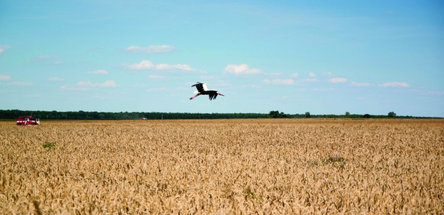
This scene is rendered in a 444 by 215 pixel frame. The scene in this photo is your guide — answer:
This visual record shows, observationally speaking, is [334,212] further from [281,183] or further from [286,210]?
[281,183]

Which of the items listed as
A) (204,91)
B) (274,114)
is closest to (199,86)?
(204,91)

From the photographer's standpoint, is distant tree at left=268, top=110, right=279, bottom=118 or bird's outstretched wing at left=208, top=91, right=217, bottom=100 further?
distant tree at left=268, top=110, right=279, bottom=118

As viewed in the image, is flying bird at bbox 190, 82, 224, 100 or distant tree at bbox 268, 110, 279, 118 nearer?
flying bird at bbox 190, 82, 224, 100

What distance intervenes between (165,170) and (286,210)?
3.54 meters

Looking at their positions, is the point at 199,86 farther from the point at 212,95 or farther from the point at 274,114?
the point at 274,114

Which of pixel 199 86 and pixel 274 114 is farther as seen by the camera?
pixel 274 114

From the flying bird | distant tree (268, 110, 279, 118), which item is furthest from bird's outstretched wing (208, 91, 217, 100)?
distant tree (268, 110, 279, 118)

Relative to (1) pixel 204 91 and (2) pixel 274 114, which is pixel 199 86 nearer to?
(1) pixel 204 91

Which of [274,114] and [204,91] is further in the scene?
[274,114]

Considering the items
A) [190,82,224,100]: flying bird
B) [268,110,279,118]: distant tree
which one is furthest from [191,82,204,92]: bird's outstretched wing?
[268,110,279,118]: distant tree

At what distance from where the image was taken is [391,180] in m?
7.34

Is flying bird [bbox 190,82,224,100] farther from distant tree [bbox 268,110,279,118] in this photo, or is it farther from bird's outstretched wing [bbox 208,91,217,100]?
distant tree [bbox 268,110,279,118]

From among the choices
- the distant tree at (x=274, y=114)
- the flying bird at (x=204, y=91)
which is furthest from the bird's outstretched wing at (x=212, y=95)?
the distant tree at (x=274, y=114)

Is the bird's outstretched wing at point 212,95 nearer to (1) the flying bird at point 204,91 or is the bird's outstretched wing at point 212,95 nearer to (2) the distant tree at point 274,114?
(1) the flying bird at point 204,91
